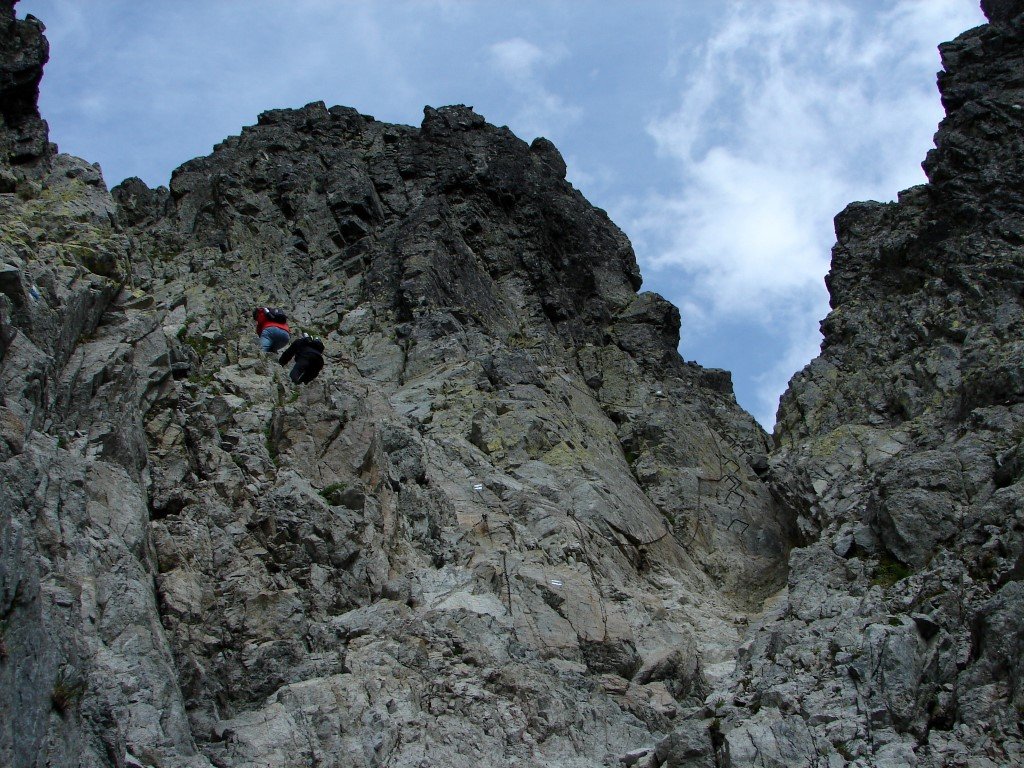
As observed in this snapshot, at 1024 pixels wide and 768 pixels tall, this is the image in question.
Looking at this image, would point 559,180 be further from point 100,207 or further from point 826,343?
point 100,207

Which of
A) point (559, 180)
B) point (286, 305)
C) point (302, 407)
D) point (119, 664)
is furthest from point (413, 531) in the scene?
point (559, 180)

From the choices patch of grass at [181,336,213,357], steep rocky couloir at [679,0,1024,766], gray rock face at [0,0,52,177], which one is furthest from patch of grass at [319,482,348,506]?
gray rock face at [0,0,52,177]

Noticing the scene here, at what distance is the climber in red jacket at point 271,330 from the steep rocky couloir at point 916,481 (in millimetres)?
14052

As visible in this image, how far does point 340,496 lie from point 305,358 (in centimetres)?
553

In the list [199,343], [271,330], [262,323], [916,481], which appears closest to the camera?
[916,481]

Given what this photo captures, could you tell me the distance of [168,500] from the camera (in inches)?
846

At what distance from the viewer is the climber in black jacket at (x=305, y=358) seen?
27.7 m

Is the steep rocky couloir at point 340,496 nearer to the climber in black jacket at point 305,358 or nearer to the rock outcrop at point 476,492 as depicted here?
the rock outcrop at point 476,492

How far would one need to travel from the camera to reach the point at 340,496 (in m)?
23.4

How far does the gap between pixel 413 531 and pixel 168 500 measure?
18.8 ft

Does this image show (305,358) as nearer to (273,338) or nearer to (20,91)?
(273,338)

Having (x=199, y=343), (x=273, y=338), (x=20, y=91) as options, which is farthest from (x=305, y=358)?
(x=20, y=91)

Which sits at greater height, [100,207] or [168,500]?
[100,207]

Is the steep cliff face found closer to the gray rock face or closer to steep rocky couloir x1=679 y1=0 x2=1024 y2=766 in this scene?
steep rocky couloir x1=679 y1=0 x2=1024 y2=766
